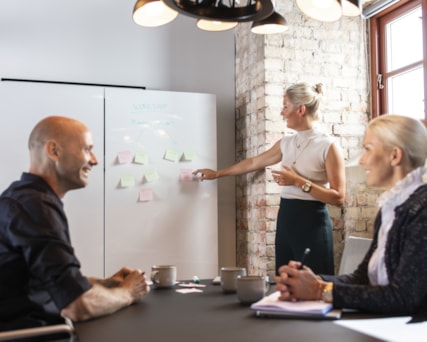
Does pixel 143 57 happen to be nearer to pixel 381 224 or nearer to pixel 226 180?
pixel 226 180

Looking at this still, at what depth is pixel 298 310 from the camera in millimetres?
1310

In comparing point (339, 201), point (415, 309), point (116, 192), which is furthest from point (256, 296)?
point (116, 192)

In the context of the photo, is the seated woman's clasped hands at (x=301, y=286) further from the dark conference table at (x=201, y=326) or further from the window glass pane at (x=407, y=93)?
the window glass pane at (x=407, y=93)

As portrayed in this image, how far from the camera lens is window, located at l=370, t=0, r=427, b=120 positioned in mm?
3285

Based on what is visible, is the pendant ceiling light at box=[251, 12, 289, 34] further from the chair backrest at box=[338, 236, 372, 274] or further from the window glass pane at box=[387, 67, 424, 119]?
the window glass pane at box=[387, 67, 424, 119]

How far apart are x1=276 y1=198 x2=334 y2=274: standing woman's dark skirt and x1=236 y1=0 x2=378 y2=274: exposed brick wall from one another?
540 mm

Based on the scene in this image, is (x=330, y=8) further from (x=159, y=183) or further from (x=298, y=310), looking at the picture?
(x=159, y=183)

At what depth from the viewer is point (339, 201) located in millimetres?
2758

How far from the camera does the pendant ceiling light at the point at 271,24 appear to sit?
2.25 metres

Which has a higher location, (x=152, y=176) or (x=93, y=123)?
(x=93, y=123)

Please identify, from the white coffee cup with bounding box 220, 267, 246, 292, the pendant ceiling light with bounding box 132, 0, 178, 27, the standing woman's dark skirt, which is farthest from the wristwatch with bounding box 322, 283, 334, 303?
the standing woman's dark skirt

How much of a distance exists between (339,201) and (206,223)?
1.10 metres

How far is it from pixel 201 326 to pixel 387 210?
0.69 meters

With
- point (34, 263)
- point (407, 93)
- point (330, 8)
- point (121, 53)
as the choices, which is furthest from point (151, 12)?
point (407, 93)
